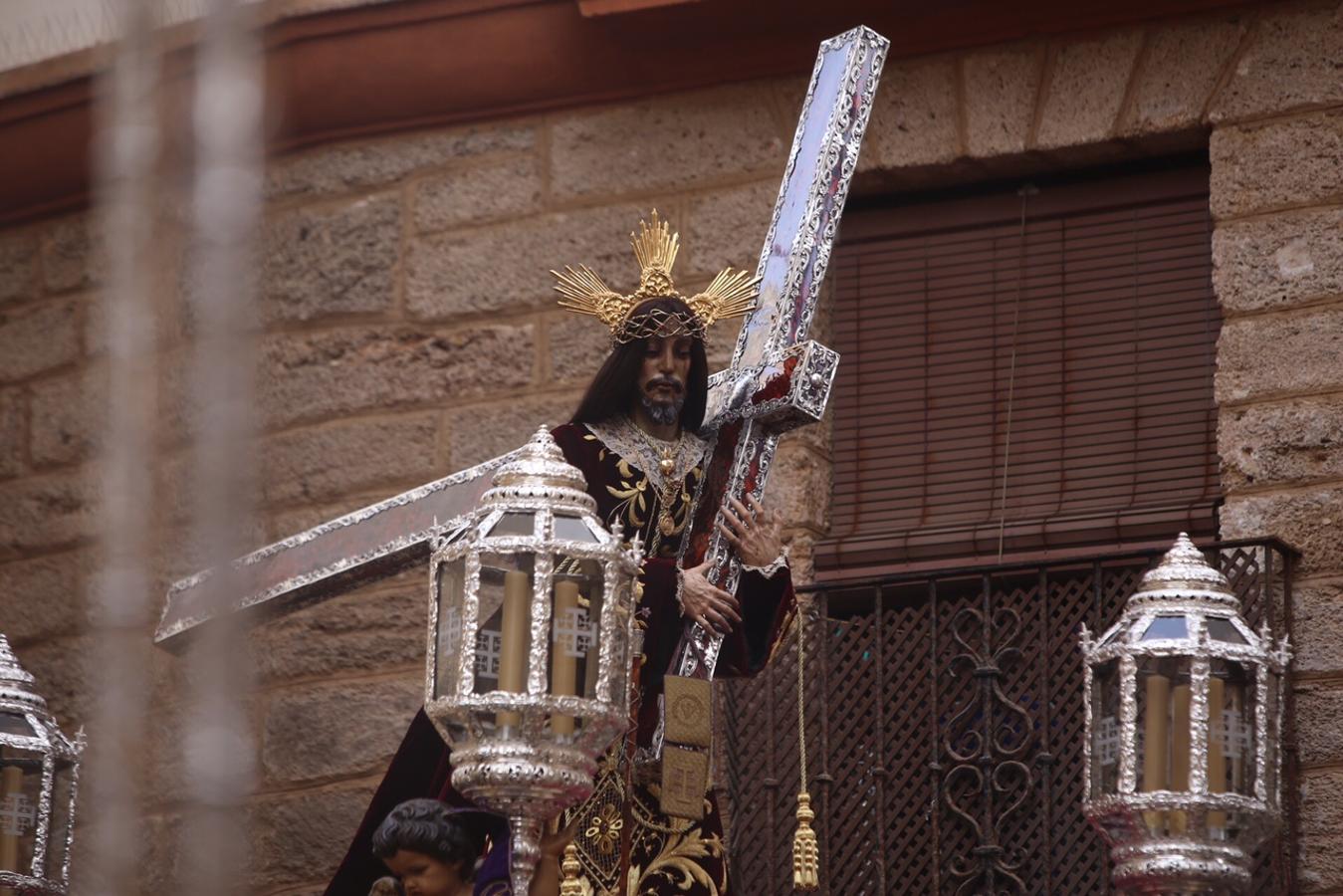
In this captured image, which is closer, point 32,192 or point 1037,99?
point 1037,99

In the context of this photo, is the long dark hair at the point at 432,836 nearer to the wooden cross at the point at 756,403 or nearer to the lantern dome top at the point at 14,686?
the wooden cross at the point at 756,403

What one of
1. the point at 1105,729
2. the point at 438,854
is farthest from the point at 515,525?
the point at 1105,729

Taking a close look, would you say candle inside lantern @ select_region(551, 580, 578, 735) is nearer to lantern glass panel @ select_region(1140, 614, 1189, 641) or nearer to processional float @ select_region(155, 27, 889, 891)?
processional float @ select_region(155, 27, 889, 891)

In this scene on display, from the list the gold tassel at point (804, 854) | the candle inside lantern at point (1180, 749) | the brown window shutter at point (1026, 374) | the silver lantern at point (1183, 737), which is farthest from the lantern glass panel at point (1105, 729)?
the brown window shutter at point (1026, 374)

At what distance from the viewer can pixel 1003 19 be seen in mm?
7551

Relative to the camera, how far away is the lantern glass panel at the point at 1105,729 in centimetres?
523

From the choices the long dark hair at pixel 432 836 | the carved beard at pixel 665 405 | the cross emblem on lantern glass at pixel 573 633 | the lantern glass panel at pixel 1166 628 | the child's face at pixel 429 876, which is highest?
the carved beard at pixel 665 405

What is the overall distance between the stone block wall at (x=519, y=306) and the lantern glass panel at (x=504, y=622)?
215cm

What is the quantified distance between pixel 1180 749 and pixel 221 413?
11.5 feet

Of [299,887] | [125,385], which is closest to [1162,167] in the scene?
[299,887]

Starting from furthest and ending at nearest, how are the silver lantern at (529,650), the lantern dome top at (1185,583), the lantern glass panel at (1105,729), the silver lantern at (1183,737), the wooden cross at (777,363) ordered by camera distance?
the wooden cross at (777,363) → the lantern dome top at (1185,583) → the lantern glass panel at (1105,729) → the silver lantern at (1183,737) → the silver lantern at (529,650)

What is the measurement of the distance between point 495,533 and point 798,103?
314cm

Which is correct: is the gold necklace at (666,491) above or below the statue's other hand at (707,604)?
above

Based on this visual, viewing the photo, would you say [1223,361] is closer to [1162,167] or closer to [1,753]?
[1162,167]
